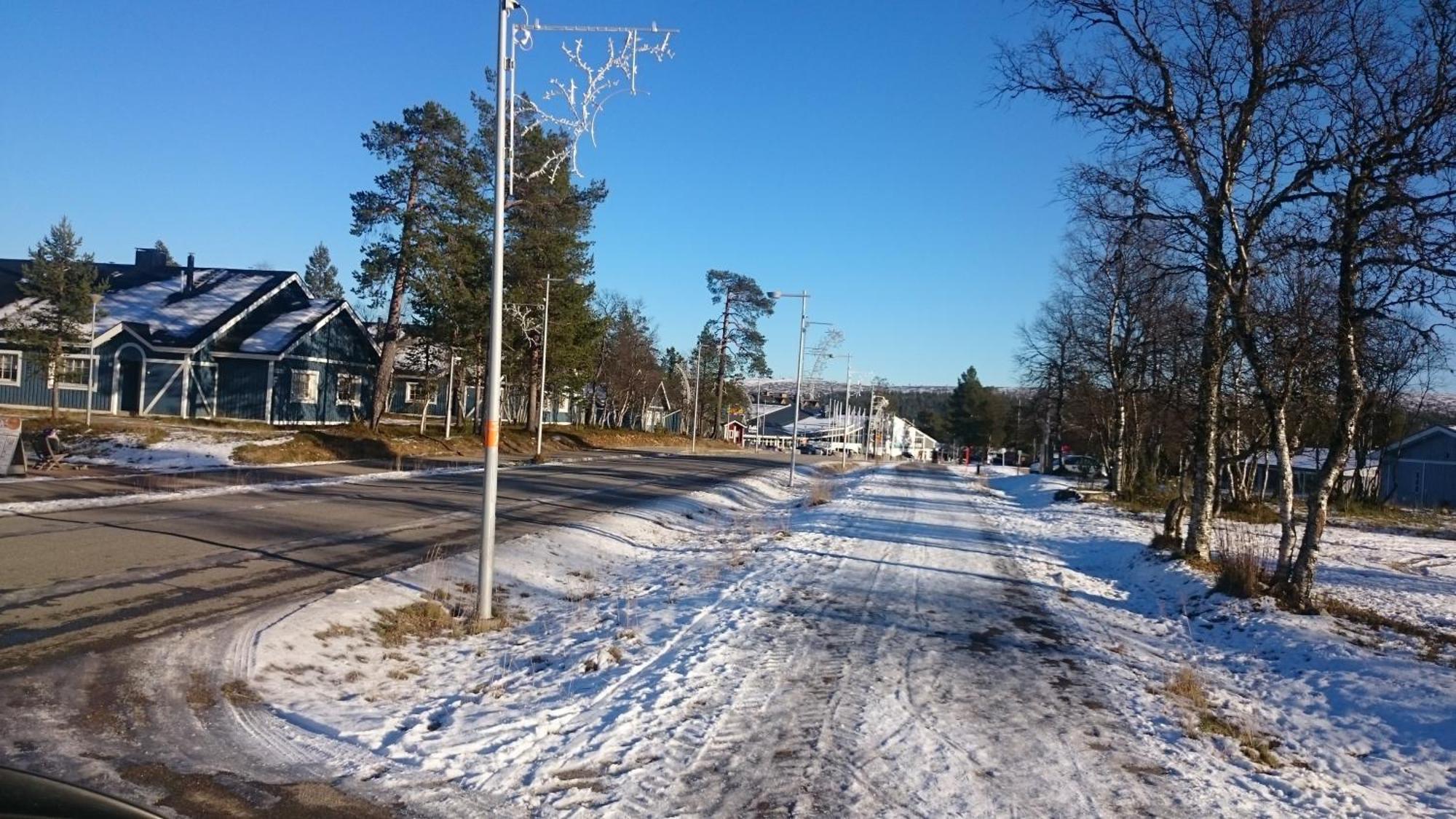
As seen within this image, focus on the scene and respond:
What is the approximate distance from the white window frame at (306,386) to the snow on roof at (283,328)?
171 cm

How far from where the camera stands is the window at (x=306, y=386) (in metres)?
41.1

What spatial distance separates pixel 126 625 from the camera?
7949 millimetres

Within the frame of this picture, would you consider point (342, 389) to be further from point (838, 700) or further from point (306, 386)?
point (838, 700)

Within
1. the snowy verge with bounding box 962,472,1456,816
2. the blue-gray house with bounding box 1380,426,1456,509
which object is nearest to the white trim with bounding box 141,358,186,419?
the snowy verge with bounding box 962,472,1456,816

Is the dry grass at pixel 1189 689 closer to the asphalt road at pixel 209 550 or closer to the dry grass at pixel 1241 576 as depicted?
the dry grass at pixel 1241 576

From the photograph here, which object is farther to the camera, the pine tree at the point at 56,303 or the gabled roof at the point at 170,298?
the gabled roof at the point at 170,298

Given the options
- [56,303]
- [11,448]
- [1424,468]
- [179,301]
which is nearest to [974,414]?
[1424,468]

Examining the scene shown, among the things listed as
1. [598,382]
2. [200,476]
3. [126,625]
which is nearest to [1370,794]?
[126,625]

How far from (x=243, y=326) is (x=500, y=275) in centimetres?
3656

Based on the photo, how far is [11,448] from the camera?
754 inches

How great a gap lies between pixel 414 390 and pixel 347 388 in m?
8.97

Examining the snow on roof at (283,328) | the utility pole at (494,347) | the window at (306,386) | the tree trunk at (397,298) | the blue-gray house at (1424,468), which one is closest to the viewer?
the utility pole at (494,347)

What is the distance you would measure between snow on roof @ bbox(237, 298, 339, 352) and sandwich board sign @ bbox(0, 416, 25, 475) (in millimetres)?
19823

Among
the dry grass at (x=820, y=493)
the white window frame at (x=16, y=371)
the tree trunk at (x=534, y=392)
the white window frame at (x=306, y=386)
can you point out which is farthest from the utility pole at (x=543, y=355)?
the white window frame at (x=16, y=371)
